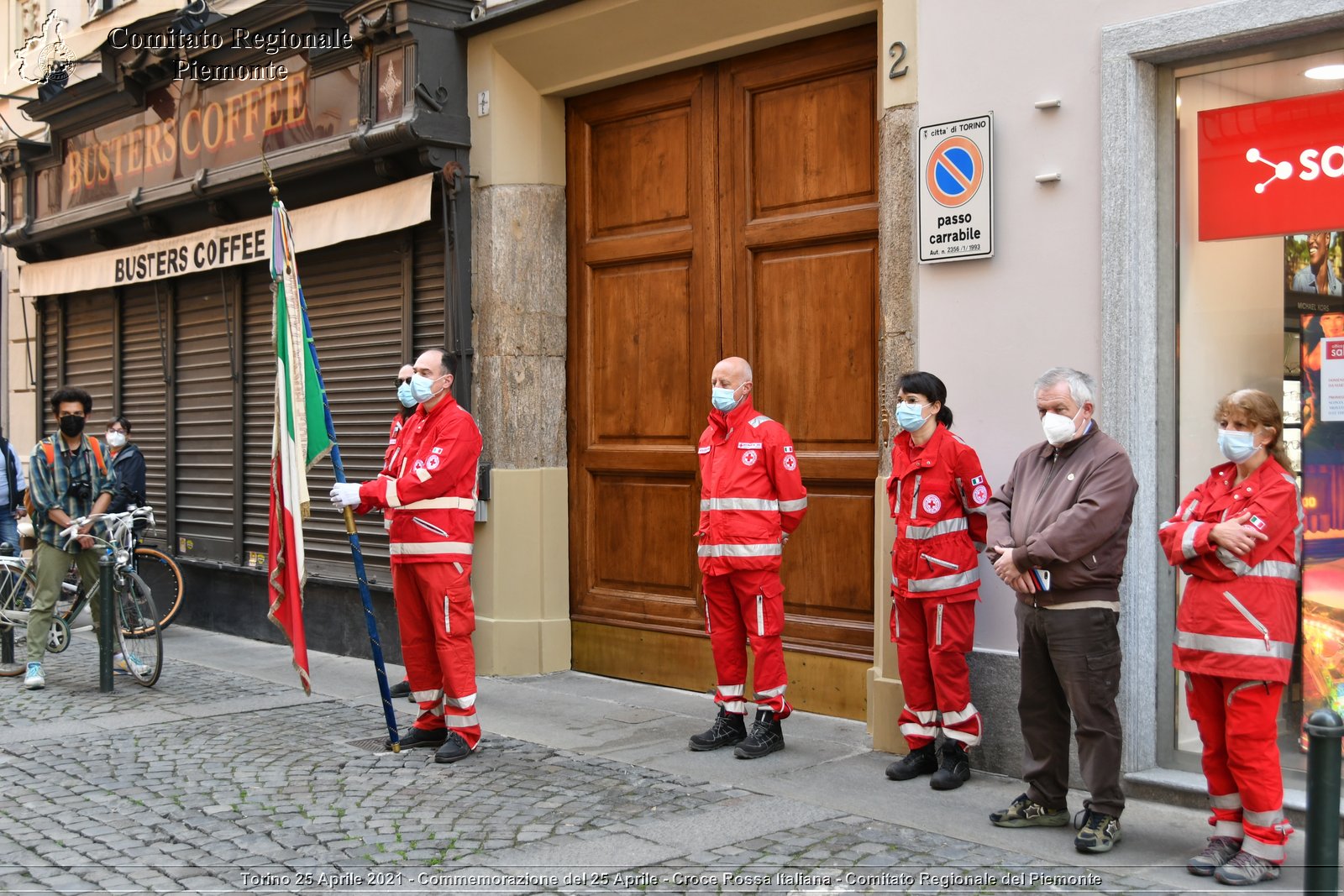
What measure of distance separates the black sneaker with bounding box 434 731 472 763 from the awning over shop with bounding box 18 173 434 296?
3.90 metres

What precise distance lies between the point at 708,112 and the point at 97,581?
5158 mm

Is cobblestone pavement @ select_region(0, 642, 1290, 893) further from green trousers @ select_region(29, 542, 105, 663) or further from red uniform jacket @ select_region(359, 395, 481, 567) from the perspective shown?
green trousers @ select_region(29, 542, 105, 663)

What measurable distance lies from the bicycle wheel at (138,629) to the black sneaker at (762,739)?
4202 millimetres

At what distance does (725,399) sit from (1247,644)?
110 inches

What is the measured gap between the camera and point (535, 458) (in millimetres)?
9125

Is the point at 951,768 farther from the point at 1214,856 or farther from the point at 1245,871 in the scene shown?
the point at 1245,871

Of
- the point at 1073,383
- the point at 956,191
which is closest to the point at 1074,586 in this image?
the point at 1073,383

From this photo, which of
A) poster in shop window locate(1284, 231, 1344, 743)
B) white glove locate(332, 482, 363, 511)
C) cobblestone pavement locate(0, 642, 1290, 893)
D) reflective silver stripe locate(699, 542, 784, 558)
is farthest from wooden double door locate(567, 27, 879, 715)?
white glove locate(332, 482, 363, 511)

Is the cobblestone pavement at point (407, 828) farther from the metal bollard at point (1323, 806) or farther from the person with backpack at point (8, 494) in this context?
the person with backpack at point (8, 494)

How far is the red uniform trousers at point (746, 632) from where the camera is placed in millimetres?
6680

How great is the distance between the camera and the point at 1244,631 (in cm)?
472

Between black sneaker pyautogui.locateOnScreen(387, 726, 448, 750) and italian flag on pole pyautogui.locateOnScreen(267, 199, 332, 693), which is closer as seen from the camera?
italian flag on pole pyautogui.locateOnScreen(267, 199, 332, 693)

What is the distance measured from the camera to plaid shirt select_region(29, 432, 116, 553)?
895 centimetres

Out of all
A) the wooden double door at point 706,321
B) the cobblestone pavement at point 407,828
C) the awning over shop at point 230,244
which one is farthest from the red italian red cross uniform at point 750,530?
the awning over shop at point 230,244
